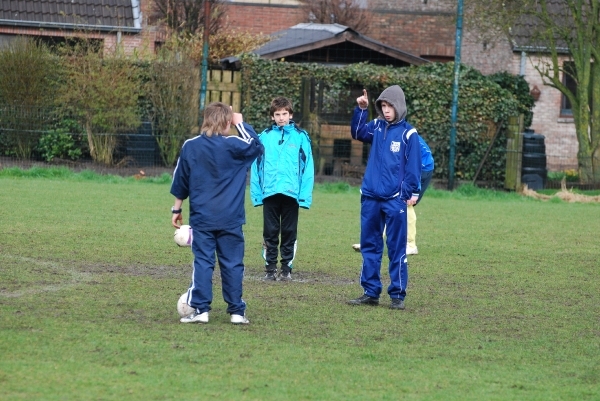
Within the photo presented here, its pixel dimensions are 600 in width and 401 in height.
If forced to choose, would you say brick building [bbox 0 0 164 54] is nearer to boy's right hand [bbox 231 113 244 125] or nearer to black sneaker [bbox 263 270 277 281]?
black sneaker [bbox 263 270 277 281]

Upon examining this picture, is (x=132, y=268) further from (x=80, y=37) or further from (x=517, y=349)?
(x=80, y=37)

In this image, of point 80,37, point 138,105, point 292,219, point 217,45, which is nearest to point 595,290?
point 292,219

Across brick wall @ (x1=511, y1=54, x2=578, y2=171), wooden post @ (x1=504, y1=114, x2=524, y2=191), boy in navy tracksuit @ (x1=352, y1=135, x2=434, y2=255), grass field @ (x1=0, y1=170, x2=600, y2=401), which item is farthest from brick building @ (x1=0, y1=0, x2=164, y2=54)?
boy in navy tracksuit @ (x1=352, y1=135, x2=434, y2=255)

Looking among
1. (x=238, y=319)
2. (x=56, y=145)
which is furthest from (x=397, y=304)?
(x=56, y=145)

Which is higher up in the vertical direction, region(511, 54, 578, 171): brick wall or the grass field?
region(511, 54, 578, 171): brick wall

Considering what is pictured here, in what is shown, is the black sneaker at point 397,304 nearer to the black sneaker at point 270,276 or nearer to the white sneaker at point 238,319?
the white sneaker at point 238,319

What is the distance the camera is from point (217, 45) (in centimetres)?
2838

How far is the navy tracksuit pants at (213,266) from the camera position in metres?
7.46

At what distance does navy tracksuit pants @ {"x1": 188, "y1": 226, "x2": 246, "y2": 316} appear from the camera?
294 inches

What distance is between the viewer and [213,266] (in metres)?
7.57

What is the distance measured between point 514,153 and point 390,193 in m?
14.1

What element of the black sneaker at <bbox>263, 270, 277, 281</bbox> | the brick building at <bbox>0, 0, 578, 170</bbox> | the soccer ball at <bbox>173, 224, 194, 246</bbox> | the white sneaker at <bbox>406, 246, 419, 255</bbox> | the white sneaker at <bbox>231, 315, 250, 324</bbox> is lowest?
the white sneaker at <bbox>406, 246, 419, 255</bbox>

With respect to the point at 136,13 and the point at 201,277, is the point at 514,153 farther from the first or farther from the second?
the point at 201,277

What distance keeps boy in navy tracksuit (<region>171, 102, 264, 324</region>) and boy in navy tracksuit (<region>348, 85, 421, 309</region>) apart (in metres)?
1.43
